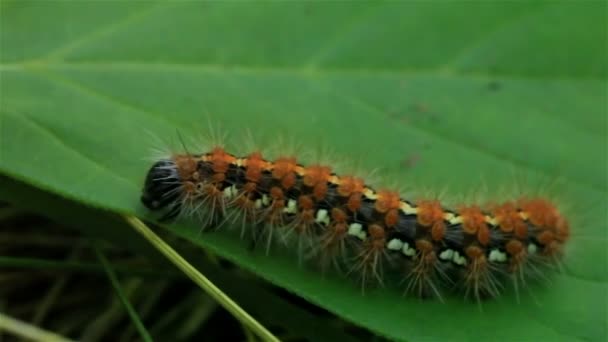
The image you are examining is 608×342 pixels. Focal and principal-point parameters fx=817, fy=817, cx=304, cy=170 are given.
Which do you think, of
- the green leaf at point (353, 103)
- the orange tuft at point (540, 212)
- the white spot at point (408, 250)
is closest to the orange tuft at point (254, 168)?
the green leaf at point (353, 103)

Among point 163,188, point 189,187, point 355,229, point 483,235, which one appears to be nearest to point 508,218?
point 483,235

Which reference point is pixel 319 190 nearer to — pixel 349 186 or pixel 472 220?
pixel 349 186

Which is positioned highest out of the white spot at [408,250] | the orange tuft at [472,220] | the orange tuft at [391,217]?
the orange tuft at [472,220]

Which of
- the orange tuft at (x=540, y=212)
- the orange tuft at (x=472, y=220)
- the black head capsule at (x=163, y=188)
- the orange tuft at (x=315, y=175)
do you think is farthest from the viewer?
the orange tuft at (x=540, y=212)

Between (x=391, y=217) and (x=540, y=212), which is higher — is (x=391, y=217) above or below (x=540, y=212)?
below

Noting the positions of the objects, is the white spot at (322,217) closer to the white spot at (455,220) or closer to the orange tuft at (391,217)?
the orange tuft at (391,217)

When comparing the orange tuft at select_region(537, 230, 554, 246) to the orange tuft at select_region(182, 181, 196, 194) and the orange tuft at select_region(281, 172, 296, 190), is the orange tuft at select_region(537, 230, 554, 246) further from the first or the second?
the orange tuft at select_region(182, 181, 196, 194)
